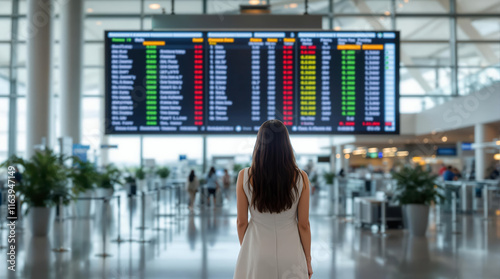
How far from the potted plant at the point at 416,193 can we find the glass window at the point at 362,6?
14446 mm

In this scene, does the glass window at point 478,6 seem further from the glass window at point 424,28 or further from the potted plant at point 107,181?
the potted plant at point 107,181

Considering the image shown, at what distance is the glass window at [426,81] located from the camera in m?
26.3

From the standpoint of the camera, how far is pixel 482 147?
22.0 m

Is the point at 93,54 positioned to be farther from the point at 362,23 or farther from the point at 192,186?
the point at 362,23

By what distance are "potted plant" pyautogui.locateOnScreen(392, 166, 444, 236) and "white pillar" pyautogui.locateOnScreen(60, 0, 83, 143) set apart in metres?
11.5

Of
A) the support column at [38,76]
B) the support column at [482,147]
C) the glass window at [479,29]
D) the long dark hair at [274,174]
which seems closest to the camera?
the long dark hair at [274,174]

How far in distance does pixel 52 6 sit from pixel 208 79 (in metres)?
12.5

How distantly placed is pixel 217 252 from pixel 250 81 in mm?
3263

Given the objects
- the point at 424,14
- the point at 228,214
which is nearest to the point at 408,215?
A: the point at 228,214

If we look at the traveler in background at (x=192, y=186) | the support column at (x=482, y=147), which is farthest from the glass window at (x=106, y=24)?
the support column at (x=482, y=147)

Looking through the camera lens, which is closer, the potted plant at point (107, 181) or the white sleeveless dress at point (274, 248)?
the white sleeveless dress at point (274, 248)

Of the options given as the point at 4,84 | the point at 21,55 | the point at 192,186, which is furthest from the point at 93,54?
the point at 192,186

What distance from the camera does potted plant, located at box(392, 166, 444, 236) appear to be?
1210 centimetres

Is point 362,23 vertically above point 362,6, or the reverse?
point 362,6
